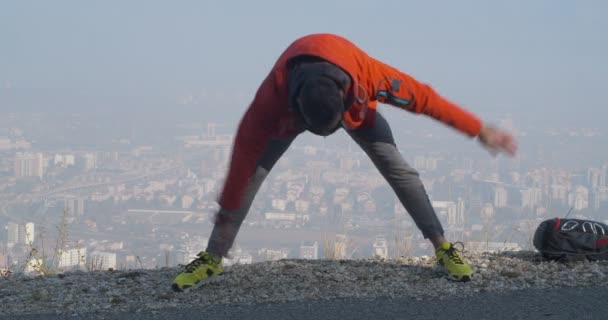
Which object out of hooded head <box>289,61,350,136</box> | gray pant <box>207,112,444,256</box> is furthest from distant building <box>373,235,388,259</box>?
hooded head <box>289,61,350,136</box>

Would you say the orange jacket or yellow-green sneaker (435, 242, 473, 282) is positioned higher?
the orange jacket

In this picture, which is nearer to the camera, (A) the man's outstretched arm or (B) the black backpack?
(A) the man's outstretched arm

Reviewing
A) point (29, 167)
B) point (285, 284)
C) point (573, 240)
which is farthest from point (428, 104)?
point (29, 167)

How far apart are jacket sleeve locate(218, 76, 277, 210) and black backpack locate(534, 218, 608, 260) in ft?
7.16

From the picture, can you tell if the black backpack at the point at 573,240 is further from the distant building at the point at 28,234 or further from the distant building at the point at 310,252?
the distant building at the point at 28,234

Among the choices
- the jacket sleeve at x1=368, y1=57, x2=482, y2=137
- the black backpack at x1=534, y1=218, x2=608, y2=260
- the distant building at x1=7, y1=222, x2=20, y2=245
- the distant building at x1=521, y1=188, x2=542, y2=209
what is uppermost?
the jacket sleeve at x1=368, y1=57, x2=482, y2=137

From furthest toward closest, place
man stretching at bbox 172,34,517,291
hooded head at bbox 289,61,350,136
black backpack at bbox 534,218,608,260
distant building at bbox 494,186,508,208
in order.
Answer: distant building at bbox 494,186,508,208, black backpack at bbox 534,218,608,260, man stretching at bbox 172,34,517,291, hooded head at bbox 289,61,350,136

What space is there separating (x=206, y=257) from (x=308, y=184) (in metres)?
14.3

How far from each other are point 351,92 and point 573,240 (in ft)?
7.18

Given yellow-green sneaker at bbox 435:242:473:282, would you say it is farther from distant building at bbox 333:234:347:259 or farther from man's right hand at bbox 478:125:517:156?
distant building at bbox 333:234:347:259

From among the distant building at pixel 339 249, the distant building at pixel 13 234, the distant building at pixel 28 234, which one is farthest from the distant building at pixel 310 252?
the distant building at pixel 13 234

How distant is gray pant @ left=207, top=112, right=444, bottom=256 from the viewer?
172 inches

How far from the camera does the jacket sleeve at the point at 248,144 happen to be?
3.94m

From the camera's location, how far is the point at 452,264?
4488mm
